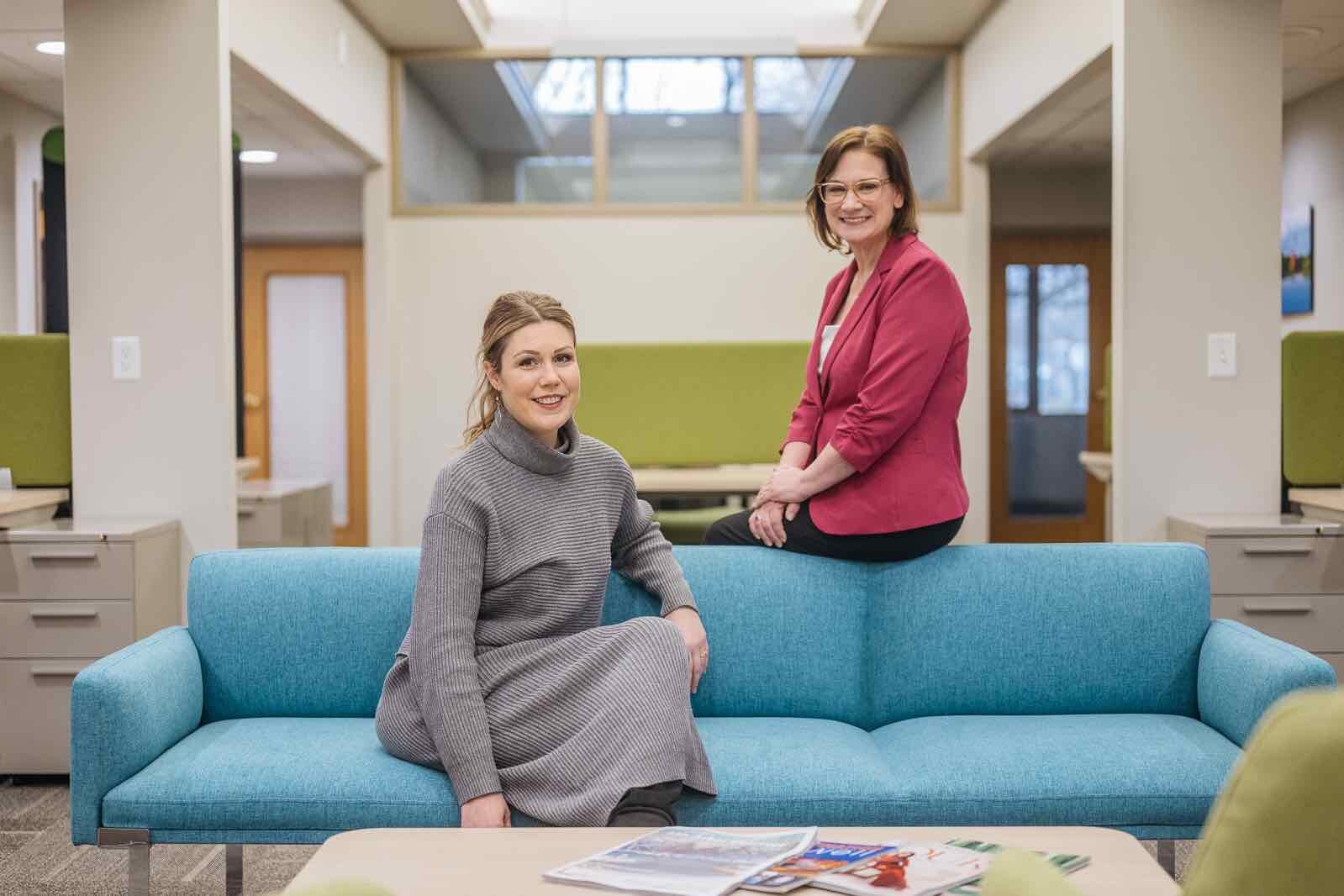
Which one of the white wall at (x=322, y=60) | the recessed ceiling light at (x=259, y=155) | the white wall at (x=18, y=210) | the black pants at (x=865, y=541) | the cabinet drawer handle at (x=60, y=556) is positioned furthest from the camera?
the recessed ceiling light at (x=259, y=155)

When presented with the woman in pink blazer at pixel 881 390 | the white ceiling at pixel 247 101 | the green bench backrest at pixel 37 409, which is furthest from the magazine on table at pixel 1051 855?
the white ceiling at pixel 247 101

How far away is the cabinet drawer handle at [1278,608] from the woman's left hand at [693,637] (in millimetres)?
1656

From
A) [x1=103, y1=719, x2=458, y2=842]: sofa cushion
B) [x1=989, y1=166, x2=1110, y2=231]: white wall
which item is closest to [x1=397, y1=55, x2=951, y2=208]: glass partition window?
[x1=989, y1=166, x2=1110, y2=231]: white wall

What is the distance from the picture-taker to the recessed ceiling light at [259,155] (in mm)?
6629

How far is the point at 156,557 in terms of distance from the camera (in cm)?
332

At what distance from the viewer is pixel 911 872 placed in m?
1.31

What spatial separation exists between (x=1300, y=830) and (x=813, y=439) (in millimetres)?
1806

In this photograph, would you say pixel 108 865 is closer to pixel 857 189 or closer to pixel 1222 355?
pixel 857 189

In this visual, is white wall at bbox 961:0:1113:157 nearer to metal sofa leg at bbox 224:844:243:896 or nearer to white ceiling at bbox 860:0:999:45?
white ceiling at bbox 860:0:999:45

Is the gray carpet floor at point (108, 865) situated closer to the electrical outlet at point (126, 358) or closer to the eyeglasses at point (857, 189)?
the electrical outlet at point (126, 358)

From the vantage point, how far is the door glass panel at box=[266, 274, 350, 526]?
7.61 metres

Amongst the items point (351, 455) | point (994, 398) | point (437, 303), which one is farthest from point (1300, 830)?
point (351, 455)

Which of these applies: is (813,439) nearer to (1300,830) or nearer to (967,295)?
(1300,830)

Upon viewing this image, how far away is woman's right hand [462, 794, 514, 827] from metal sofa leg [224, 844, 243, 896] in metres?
0.46
